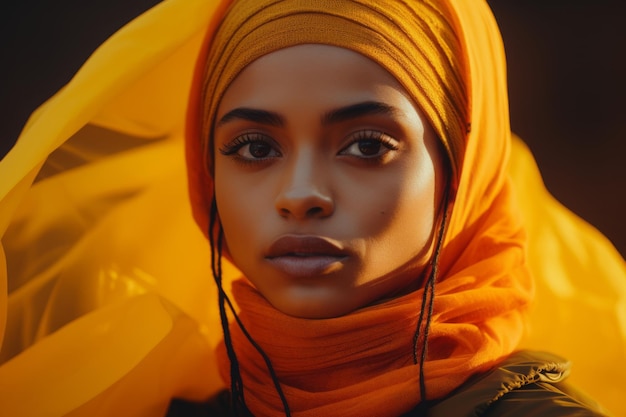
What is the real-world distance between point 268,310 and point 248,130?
309mm

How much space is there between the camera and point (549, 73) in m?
2.93

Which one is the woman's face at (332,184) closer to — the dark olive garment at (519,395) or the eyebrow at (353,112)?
the eyebrow at (353,112)

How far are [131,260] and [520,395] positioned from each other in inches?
34.9

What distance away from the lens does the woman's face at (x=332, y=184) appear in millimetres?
1402

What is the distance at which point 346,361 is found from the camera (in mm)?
1464

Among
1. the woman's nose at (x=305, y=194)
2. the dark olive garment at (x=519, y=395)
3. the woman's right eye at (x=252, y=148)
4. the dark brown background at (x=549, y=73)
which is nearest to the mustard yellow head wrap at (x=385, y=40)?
the woman's right eye at (x=252, y=148)

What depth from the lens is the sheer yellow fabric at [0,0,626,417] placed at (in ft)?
5.22

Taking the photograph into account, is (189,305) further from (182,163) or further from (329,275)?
(329,275)

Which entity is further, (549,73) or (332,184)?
(549,73)

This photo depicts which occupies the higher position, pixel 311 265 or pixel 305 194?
pixel 305 194

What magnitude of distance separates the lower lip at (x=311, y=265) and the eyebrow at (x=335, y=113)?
0.71 feet

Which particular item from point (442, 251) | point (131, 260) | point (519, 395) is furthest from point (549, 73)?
point (519, 395)

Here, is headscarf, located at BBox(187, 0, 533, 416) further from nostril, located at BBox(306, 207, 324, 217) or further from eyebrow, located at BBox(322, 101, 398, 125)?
nostril, located at BBox(306, 207, 324, 217)

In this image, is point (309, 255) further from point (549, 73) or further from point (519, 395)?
point (549, 73)
